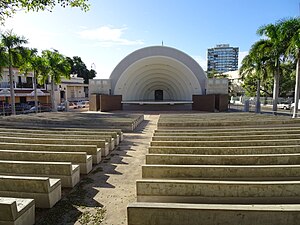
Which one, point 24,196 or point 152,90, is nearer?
point 24,196

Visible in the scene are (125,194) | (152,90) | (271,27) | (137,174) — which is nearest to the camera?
(125,194)

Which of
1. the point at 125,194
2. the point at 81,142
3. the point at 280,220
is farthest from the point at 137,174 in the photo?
the point at 280,220

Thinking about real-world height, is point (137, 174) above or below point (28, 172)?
below

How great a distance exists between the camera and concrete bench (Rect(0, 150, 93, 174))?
6.61 metres

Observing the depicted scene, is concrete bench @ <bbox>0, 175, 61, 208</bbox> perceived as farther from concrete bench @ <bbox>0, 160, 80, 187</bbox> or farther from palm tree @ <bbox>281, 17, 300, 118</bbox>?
palm tree @ <bbox>281, 17, 300, 118</bbox>

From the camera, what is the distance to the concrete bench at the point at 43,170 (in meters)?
5.70

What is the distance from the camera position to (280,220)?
3.48m

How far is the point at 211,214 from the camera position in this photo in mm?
3572

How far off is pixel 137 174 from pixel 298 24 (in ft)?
67.9

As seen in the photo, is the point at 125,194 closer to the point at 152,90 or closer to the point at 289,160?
the point at 289,160

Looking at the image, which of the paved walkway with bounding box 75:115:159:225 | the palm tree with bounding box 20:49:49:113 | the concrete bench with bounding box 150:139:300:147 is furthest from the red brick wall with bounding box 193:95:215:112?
the concrete bench with bounding box 150:139:300:147

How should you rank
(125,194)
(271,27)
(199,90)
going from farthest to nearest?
(199,90) < (271,27) < (125,194)

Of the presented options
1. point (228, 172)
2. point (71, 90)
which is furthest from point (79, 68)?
point (228, 172)

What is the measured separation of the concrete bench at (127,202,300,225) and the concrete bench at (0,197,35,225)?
6.43 ft
